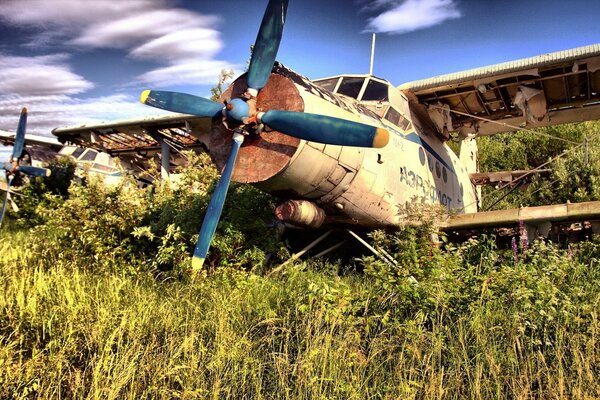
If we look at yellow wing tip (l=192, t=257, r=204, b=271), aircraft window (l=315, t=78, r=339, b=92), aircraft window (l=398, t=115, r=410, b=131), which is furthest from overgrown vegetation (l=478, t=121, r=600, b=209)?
yellow wing tip (l=192, t=257, r=204, b=271)

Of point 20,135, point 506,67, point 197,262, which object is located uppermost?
point 506,67

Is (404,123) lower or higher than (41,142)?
lower

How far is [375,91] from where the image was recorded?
7449 millimetres

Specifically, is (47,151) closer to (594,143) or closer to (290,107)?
(290,107)

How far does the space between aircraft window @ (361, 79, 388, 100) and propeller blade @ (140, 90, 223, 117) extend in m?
2.98

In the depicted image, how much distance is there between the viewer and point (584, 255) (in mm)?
6422

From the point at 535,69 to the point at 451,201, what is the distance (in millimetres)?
3016

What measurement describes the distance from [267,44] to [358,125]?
56.9 inches

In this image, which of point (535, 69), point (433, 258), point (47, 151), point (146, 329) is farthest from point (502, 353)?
point (47, 151)

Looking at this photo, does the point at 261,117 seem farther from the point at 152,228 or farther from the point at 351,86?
the point at 152,228

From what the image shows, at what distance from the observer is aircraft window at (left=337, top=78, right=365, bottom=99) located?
A: 7.31 m

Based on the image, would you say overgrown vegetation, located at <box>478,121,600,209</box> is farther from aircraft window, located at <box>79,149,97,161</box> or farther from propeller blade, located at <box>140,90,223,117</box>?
aircraft window, located at <box>79,149,97,161</box>

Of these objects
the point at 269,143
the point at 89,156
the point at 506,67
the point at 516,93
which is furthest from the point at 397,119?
the point at 89,156

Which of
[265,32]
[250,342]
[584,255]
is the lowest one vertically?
[250,342]
